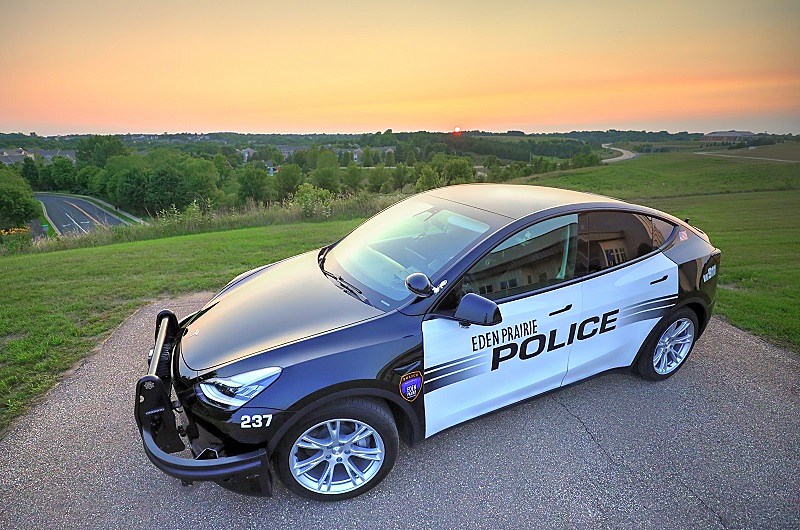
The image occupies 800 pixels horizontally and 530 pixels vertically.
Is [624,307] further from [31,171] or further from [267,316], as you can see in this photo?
[31,171]

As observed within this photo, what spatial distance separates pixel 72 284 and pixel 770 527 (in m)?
7.97

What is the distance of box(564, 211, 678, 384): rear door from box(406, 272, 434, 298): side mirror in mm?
1203

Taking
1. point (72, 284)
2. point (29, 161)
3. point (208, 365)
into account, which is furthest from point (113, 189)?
point (208, 365)

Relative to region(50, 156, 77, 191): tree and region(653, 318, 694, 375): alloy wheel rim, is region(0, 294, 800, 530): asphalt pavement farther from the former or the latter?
region(50, 156, 77, 191): tree

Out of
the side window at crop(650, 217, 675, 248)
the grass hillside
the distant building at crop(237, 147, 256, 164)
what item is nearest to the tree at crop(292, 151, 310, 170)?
the distant building at crop(237, 147, 256, 164)

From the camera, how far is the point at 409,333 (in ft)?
8.56

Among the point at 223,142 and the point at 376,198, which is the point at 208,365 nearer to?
the point at 376,198

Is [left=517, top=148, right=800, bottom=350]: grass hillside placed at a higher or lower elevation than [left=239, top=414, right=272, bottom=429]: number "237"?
lower

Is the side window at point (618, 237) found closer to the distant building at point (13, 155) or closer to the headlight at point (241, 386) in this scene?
the headlight at point (241, 386)

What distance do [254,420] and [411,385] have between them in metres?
0.89

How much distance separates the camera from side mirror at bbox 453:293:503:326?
252 centimetres

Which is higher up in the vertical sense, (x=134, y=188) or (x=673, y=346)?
(x=673, y=346)

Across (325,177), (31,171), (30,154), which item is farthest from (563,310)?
(30,154)

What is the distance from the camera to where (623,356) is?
11.7 feet
